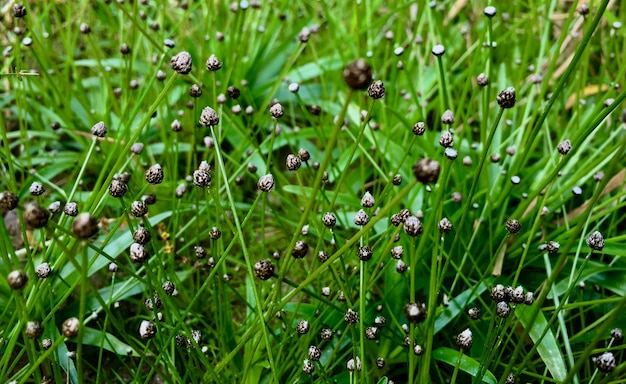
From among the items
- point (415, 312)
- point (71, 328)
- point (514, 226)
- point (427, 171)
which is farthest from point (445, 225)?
point (71, 328)

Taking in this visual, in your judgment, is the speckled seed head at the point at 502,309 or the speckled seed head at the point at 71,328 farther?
the speckled seed head at the point at 502,309

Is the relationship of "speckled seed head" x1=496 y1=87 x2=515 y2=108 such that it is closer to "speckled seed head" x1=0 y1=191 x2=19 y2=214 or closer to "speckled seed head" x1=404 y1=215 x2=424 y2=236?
"speckled seed head" x1=404 y1=215 x2=424 y2=236

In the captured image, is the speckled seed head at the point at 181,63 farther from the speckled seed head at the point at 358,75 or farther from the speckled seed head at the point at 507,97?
the speckled seed head at the point at 507,97

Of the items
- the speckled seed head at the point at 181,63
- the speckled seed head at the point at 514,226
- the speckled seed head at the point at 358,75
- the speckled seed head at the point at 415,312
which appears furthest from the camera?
the speckled seed head at the point at 514,226

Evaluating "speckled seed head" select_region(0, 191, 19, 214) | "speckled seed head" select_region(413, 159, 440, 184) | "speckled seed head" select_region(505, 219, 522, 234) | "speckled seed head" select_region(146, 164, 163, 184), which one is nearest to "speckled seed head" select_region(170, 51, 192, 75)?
"speckled seed head" select_region(146, 164, 163, 184)

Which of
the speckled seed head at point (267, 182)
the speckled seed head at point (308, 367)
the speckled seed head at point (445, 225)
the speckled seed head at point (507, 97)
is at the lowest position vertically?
the speckled seed head at point (308, 367)

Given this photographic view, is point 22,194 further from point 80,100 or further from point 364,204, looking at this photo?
point 364,204

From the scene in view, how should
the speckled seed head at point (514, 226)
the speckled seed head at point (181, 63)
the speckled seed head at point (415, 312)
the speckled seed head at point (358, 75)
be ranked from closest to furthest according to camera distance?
the speckled seed head at point (358, 75), the speckled seed head at point (415, 312), the speckled seed head at point (181, 63), the speckled seed head at point (514, 226)

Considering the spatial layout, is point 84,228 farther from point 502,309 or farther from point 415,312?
point 502,309

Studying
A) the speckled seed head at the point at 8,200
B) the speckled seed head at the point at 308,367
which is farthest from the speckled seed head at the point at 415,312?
the speckled seed head at the point at 8,200
